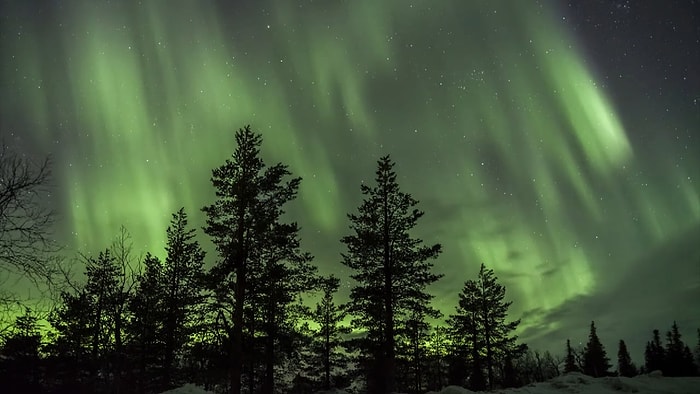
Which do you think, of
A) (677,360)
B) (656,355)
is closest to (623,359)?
(656,355)

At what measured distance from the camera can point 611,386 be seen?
1495 centimetres

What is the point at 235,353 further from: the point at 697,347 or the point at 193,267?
the point at 697,347

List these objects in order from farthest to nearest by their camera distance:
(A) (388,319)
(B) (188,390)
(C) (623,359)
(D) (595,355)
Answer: (C) (623,359) < (D) (595,355) < (A) (388,319) < (B) (188,390)

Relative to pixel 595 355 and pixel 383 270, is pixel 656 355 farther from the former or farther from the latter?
pixel 383 270

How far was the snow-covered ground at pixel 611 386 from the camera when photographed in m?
14.1

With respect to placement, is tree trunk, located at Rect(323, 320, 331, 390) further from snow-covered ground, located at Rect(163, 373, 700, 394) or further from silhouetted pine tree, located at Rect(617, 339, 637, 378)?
silhouetted pine tree, located at Rect(617, 339, 637, 378)

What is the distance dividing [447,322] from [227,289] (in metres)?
25.8

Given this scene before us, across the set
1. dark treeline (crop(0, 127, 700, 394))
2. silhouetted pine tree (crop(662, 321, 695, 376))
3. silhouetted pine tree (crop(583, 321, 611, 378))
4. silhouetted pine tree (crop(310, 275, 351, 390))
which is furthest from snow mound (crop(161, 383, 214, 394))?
silhouetted pine tree (crop(583, 321, 611, 378))

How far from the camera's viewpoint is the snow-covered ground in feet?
46.4

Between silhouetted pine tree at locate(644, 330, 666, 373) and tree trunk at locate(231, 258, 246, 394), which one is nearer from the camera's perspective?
tree trunk at locate(231, 258, 246, 394)

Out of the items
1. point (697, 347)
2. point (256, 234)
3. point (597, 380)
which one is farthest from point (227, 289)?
point (697, 347)

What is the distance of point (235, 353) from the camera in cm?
1753

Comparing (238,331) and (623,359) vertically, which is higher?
(238,331)

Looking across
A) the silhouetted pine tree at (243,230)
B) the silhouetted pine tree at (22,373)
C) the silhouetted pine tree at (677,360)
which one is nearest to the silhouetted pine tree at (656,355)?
the silhouetted pine tree at (677,360)
